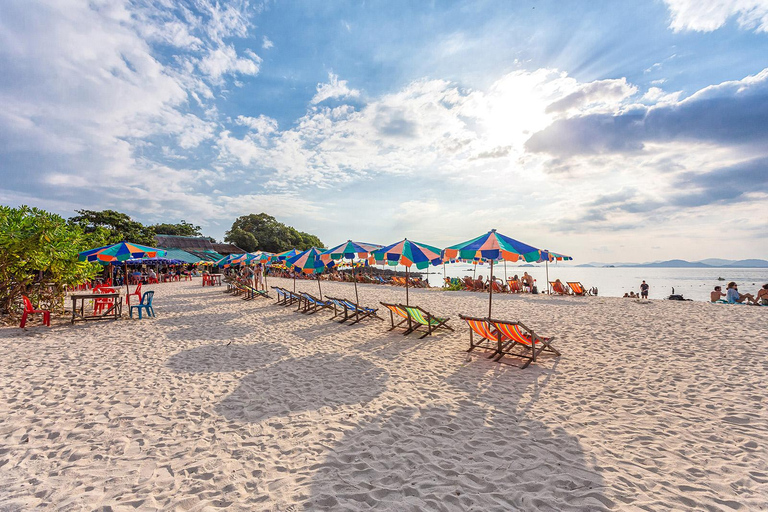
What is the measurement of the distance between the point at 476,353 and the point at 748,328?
22.2ft

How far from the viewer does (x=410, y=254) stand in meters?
7.71

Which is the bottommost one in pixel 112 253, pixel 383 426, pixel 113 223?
pixel 383 426

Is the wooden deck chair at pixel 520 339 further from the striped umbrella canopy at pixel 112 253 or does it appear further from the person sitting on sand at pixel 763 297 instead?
the person sitting on sand at pixel 763 297

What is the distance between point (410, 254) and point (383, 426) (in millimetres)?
4560

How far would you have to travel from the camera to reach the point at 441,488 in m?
2.66

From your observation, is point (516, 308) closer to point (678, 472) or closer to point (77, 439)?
point (678, 472)

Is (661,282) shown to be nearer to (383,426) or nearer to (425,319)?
(425,319)

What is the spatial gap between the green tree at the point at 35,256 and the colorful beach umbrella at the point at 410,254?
9.12m

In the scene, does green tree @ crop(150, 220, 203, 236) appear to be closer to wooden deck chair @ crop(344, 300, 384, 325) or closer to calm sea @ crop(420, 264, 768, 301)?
calm sea @ crop(420, 264, 768, 301)

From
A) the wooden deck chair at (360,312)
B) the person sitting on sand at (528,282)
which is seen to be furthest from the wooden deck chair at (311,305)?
the person sitting on sand at (528,282)

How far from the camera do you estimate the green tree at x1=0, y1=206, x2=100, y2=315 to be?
8547mm

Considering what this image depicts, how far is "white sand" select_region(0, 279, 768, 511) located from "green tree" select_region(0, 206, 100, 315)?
2.98m

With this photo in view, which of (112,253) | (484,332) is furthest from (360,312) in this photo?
(112,253)

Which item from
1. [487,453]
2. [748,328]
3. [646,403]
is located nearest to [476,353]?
[646,403]
